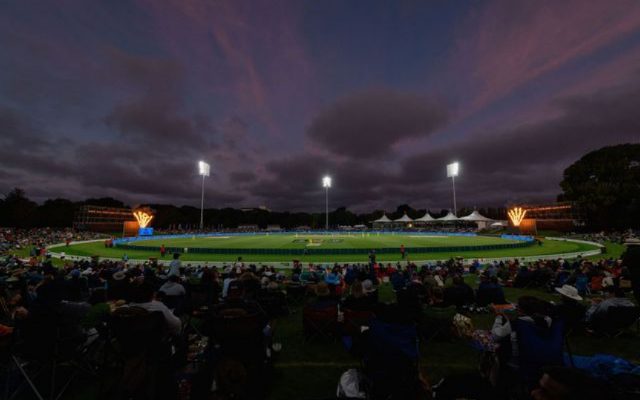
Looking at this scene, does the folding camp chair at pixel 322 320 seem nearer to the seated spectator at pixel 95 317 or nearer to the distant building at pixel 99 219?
the seated spectator at pixel 95 317

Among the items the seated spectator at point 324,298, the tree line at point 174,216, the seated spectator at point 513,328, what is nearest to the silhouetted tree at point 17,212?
the tree line at point 174,216

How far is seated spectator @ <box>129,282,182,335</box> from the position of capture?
4.07 metres

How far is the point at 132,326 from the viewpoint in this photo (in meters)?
3.28

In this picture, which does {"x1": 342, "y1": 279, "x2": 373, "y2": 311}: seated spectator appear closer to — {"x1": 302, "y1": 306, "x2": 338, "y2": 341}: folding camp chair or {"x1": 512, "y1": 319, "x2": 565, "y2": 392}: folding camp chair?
{"x1": 302, "y1": 306, "x2": 338, "y2": 341}: folding camp chair

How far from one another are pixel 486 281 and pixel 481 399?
7.40 metres

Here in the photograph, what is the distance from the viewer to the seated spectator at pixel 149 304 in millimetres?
4066

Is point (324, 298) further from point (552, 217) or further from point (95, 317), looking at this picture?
point (552, 217)

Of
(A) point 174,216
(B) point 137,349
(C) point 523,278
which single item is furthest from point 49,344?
(A) point 174,216

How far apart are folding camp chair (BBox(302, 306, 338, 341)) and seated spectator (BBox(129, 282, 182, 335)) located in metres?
3.45

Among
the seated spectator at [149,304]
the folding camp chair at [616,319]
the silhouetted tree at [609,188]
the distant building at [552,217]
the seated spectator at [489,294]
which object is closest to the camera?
the seated spectator at [149,304]

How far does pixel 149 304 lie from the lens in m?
4.16

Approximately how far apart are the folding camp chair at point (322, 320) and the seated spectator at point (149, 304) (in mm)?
3448

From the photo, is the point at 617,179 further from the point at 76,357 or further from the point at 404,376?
the point at 76,357

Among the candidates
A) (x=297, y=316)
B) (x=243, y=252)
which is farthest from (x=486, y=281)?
(x=243, y=252)
